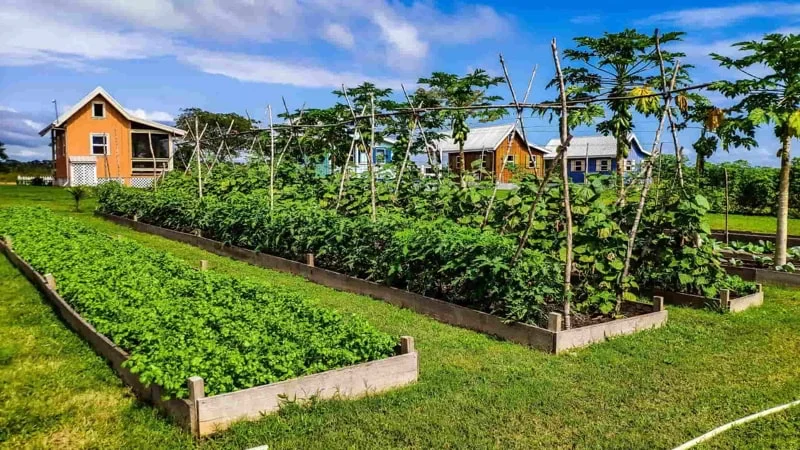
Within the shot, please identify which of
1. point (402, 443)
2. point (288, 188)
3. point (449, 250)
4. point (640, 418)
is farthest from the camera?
point (288, 188)

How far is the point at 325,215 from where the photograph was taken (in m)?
9.63

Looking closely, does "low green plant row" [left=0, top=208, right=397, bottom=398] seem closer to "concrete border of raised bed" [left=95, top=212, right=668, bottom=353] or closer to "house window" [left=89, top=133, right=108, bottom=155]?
"concrete border of raised bed" [left=95, top=212, right=668, bottom=353]

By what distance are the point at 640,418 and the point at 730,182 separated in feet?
73.3

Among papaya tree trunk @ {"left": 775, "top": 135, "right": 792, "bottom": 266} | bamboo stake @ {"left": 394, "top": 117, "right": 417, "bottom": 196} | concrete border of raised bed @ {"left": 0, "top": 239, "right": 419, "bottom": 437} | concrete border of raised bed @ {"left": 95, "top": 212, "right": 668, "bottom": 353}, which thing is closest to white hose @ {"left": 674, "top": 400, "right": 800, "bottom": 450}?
concrete border of raised bed @ {"left": 95, "top": 212, "right": 668, "bottom": 353}

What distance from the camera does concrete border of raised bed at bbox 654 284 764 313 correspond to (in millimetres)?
7117

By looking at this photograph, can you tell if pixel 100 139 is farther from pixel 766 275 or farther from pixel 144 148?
pixel 766 275

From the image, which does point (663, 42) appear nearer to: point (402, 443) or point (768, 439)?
point (768, 439)

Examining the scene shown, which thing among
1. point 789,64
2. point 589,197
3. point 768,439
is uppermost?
point 789,64

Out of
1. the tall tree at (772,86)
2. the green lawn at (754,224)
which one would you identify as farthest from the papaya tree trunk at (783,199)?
the green lawn at (754,224)

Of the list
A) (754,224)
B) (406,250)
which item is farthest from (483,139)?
(406,250)

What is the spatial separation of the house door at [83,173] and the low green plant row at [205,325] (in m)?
28.4

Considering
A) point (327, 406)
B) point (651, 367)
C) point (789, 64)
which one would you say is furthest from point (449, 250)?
point (789, 64)

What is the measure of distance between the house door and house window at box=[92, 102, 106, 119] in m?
2.50

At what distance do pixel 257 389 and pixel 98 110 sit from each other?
3367cm
